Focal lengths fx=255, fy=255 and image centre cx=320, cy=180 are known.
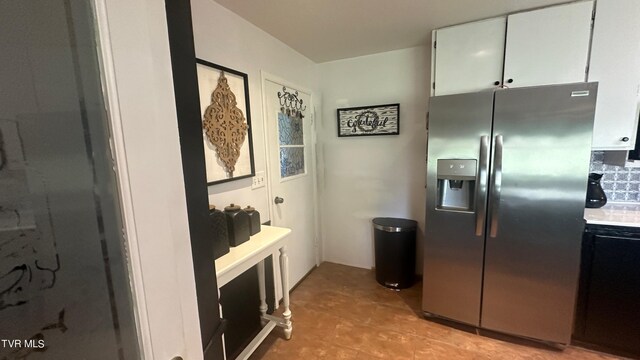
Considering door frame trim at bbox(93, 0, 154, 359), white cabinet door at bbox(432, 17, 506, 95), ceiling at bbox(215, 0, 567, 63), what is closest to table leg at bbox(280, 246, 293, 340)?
door frame trim at bbox(93, 0, 154, 359)

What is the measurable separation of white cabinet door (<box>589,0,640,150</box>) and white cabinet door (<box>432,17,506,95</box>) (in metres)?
0.53

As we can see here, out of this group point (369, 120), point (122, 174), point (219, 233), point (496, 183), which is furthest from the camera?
point (369, 120)

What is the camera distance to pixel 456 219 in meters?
1.84

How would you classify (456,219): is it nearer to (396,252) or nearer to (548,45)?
(396,252)

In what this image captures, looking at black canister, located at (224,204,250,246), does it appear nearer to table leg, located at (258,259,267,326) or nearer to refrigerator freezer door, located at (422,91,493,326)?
table leg, located at (258,259,267,326)

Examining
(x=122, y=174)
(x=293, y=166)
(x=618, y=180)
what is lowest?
(x=618, y=180)

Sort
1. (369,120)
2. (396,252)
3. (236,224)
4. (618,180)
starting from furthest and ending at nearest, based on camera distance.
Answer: (369,120), (396,252), (618,180), (236,224)

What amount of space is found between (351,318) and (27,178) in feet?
7.22

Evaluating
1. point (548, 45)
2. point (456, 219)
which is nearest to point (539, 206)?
point (456, 219)

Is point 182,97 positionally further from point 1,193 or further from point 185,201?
point 1,193

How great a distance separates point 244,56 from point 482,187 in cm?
189

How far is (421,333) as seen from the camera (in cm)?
191

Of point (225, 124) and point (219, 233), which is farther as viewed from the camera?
point (225, 124)

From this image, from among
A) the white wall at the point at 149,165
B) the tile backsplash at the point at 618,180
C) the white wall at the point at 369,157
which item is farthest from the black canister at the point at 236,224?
the tile backsplash at the point at 618,180
